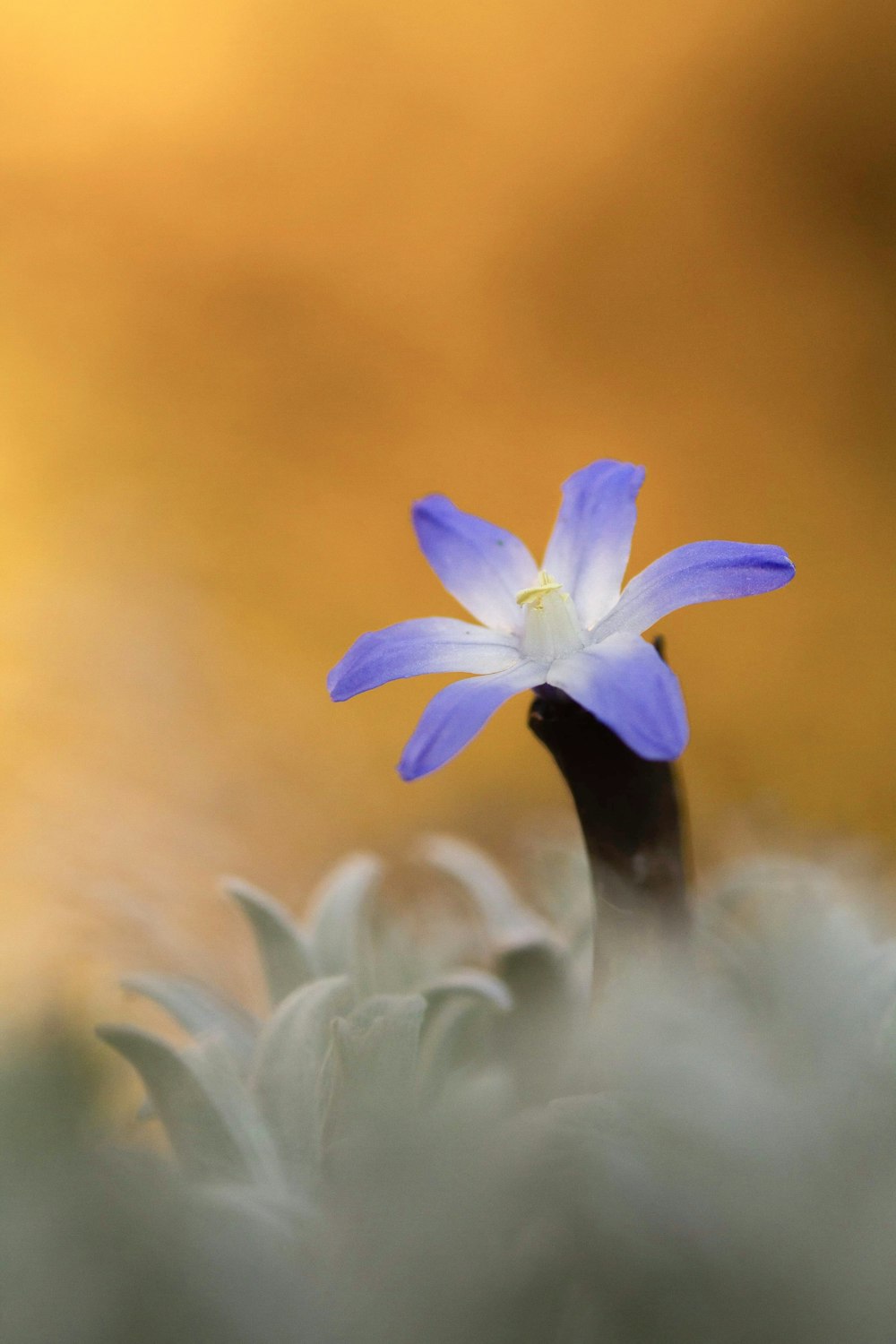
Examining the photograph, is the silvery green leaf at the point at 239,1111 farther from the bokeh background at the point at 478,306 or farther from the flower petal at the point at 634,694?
the bokeh background at the point at 478,306

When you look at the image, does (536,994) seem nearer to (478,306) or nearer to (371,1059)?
(371,1059)

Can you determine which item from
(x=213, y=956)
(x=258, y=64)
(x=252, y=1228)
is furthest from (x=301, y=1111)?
(x=258, y=64)

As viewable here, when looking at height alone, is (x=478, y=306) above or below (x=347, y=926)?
above

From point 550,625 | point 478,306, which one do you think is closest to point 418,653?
point 550,625

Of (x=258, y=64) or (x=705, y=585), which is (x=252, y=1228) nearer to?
(x=705, y=585)

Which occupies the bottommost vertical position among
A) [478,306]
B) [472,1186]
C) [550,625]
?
[472,1186]

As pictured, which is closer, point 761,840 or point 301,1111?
point 301,1111

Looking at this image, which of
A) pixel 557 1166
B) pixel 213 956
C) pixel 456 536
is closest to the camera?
pixel 557 1166

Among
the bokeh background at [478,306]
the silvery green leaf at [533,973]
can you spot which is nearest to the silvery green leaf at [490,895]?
the silvery green leaf at [533,973]
